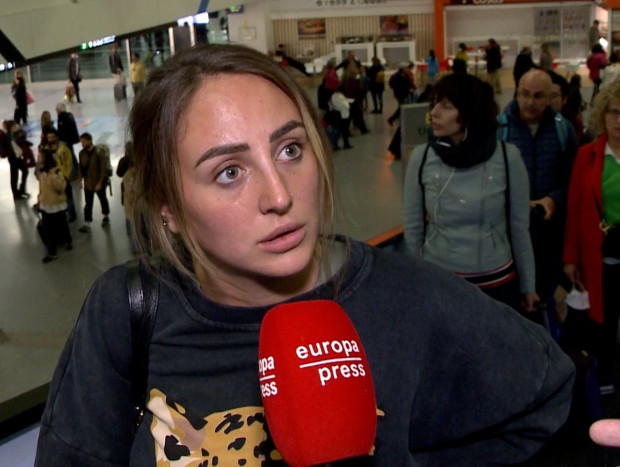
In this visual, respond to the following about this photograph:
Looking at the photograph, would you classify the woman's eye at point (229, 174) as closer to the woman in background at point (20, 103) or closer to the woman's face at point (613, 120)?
the woman's face at point (613, 120)

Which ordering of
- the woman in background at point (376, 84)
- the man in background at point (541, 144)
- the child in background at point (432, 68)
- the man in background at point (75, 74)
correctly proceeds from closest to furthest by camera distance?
the man in background at point (541, 144) < the man in background at point (75, 74) < the woman in background at point (376, 84) < the child in background at point (432, 68)

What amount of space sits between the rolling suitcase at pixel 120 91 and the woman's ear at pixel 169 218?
571cm

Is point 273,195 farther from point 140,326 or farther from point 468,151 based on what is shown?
point 468,151

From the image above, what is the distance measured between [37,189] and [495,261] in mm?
4042

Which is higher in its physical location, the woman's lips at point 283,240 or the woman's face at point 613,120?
the woman's lips at point 283,240

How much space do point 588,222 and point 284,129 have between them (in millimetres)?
2769

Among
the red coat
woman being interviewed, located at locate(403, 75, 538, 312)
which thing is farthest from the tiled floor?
woman being interviewed, located at locate(403, 75, 538, 312)

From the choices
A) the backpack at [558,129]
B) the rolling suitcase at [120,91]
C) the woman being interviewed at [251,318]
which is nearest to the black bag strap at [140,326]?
the woman being interviewed at [251,318]

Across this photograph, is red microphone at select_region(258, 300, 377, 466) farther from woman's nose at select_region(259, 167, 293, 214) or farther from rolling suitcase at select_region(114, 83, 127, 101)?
rolling suitcase at select_region(114, 83, 127, 101)

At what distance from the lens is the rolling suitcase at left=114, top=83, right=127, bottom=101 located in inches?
273

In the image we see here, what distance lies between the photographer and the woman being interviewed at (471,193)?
3.14 meters

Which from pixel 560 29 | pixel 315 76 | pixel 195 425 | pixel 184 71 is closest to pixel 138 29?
pixel 184 71

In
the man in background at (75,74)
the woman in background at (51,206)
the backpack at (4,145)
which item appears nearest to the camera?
the backpack at (4,145)

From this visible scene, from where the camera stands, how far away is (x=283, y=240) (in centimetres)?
124
